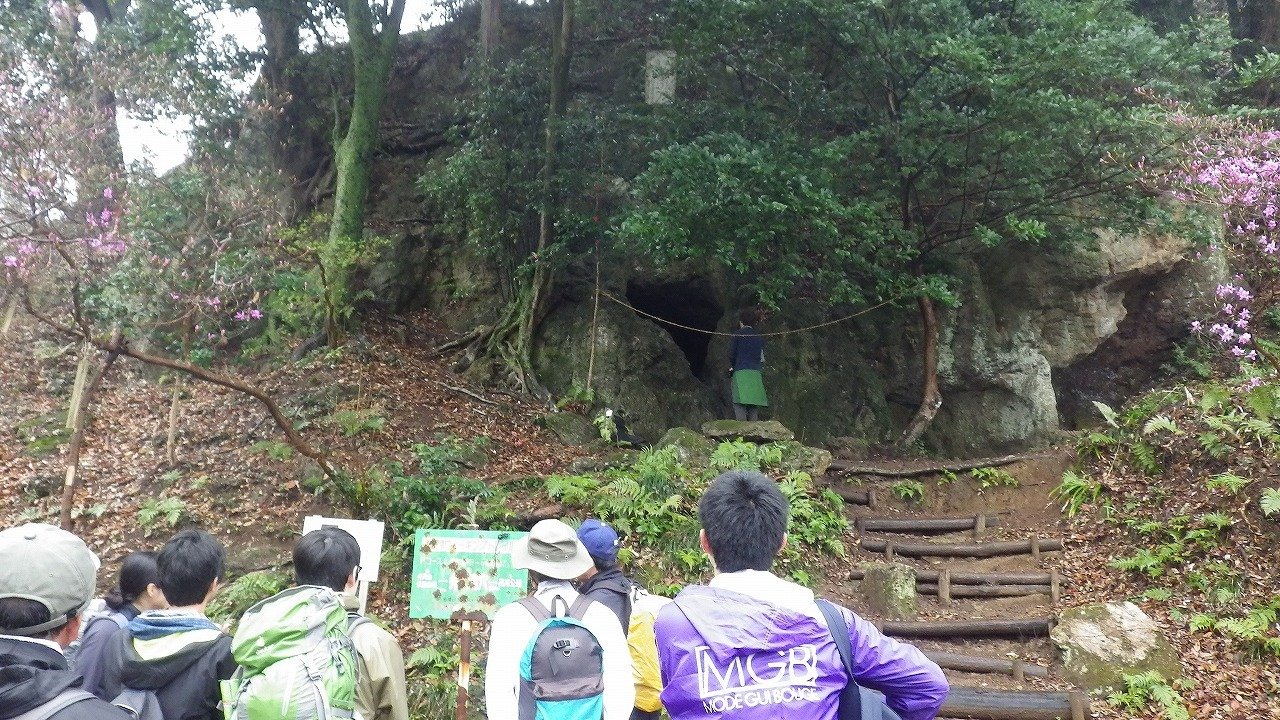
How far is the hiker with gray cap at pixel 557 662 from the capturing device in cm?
316

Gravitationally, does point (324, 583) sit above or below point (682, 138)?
below

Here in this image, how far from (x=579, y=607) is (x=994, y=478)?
29.3 ft

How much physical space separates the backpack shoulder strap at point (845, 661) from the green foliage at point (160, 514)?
897 cm

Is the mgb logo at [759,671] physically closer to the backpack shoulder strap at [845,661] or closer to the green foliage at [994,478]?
the backpack shoulder strap at [845,661]

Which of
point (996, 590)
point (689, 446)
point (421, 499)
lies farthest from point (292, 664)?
point (689, 446)

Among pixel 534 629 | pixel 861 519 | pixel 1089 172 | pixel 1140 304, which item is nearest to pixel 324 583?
pixel 534 629

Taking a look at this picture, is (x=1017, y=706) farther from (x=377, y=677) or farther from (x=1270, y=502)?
(x=377, y=677)

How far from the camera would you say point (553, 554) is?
356 cm

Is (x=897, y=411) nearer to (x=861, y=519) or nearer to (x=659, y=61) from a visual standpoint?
(x=861, y=519)

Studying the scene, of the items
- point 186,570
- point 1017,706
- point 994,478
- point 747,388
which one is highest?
point 747,388

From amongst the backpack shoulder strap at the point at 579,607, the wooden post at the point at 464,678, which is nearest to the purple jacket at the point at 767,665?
the backpack shoulder strap at the point at 579,607

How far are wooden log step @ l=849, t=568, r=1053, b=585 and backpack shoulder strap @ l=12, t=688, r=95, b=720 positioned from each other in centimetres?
779

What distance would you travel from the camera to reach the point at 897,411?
607 inches

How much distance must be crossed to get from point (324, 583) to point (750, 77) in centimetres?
1173
